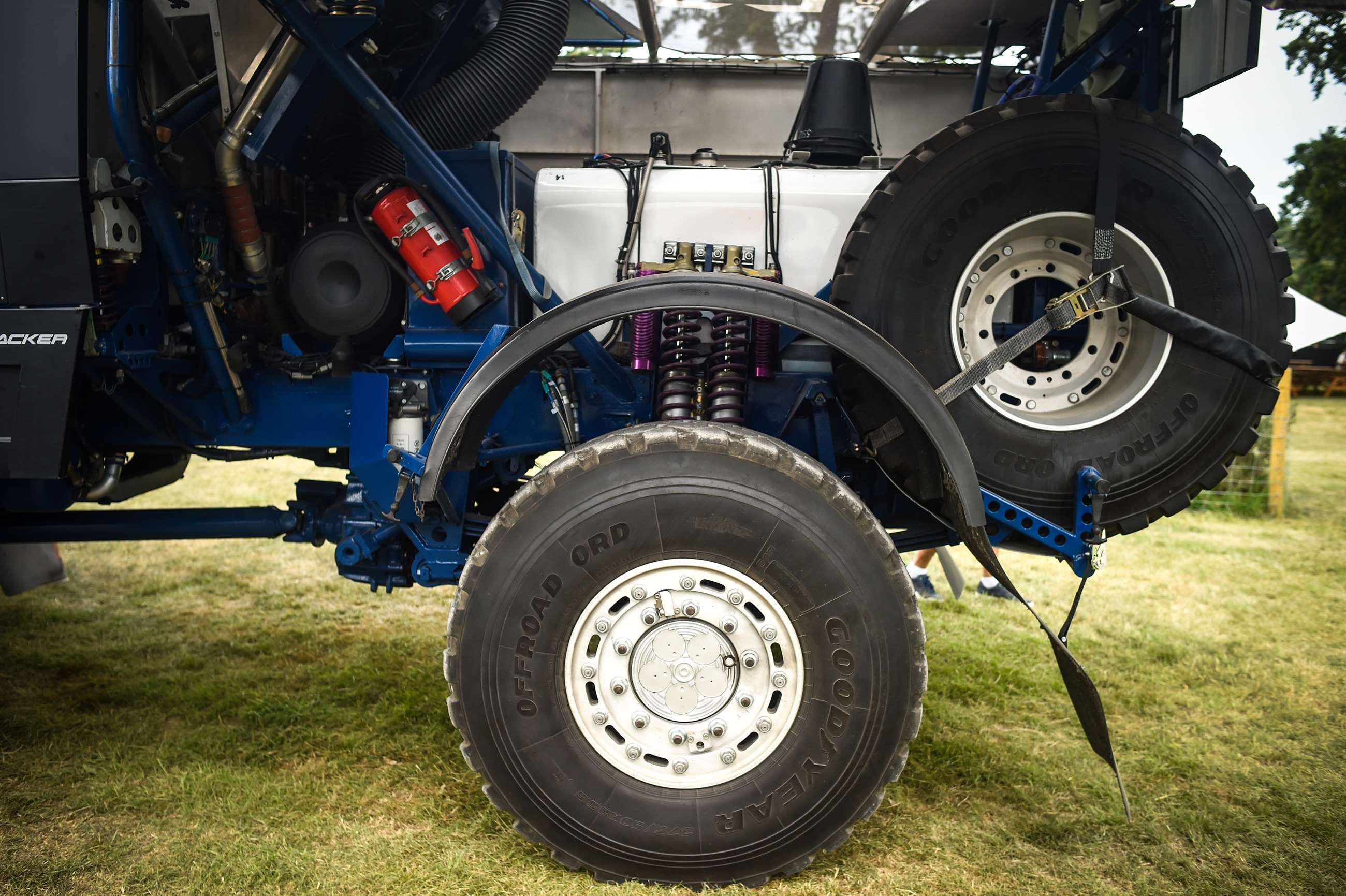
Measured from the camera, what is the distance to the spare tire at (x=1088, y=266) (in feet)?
7.85

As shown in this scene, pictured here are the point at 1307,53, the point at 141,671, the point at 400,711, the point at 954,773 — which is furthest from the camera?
the point at 141,671

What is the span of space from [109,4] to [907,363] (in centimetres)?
236

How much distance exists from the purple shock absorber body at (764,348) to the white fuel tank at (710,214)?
0.24m

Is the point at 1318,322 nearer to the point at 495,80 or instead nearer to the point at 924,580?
the point at 924,580

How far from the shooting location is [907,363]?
7.18 feet

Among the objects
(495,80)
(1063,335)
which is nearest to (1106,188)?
(1063,335)

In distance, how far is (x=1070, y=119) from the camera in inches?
93.8

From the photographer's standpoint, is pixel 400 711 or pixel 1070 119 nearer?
pixel 1070 119

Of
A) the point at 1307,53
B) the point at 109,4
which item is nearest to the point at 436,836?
the point at 109,4

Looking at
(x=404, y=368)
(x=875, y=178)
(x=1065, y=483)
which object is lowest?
(x=1065, y=483)

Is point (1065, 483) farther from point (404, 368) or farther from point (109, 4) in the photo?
point (109, 4)

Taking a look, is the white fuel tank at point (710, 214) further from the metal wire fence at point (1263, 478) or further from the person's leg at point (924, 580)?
the metal wire fence at point (1263, 478)

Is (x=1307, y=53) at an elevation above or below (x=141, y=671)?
above

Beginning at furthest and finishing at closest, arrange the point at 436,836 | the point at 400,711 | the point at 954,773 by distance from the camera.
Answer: the point at 400,711
the point at 954,773
the point at 436,836
